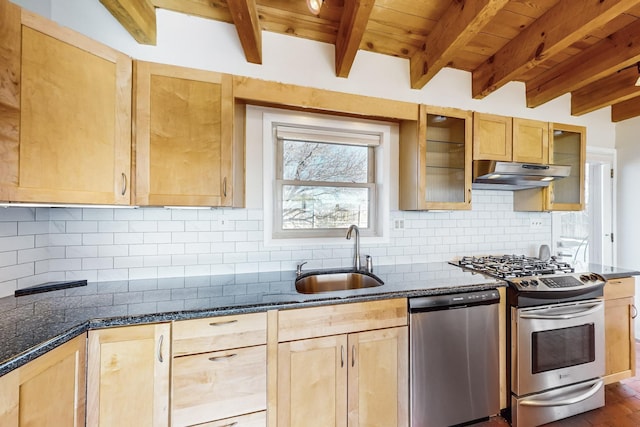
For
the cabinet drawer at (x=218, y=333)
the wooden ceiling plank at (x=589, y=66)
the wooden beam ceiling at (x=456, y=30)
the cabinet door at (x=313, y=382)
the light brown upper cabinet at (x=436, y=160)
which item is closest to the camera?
the cabinet drawer at (x=218, y=333)

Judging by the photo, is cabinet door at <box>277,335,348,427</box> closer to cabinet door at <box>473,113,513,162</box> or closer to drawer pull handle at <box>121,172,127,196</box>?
drawer pull handle at <box>121,172,127,196</box>

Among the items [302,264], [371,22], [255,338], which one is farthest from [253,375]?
[371,22]

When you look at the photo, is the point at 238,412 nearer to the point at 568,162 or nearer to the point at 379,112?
the point at 379,112

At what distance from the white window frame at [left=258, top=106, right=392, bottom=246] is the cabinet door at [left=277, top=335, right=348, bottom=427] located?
32.7 inches

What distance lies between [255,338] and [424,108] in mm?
2002

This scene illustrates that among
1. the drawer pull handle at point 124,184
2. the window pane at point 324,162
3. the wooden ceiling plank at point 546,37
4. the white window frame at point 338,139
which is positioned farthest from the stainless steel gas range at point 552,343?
the drawer pull handle at point 124,184

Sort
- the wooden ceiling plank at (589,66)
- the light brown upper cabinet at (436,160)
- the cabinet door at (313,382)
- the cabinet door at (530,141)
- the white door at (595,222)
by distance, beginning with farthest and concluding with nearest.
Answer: the white door at (595,222) < the cabinet door at (530,141) < the light brown upper cabinet at (436,160) < the wooden ceiling plank at (589,66) < the cabinet door at (313,382)

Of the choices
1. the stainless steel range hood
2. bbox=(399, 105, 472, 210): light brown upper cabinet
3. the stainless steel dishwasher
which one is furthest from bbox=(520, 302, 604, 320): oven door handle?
the stainless steel range hood

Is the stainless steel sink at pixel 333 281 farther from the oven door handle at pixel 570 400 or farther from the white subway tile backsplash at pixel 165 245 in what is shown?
the oven door handle at pixel 570 400

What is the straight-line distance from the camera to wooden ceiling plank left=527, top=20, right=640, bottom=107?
1904 millimetres

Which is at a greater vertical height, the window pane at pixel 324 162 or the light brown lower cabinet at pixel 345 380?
the window pane at pixel 324 162

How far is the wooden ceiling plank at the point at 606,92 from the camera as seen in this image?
234 cm

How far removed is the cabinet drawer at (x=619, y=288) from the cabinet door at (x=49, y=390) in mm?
3321

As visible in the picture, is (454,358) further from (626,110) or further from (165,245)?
(626,110)
